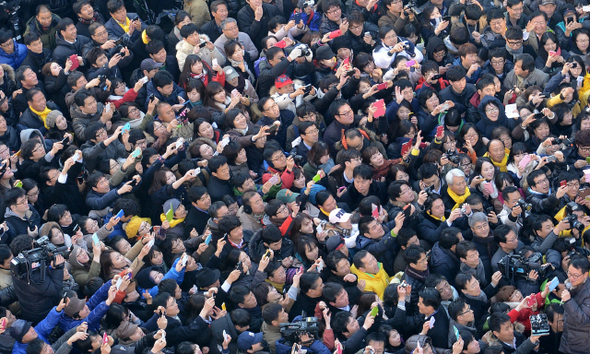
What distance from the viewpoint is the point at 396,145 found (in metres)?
11.2

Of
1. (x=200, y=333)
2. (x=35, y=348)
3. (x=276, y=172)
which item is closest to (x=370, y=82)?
(x=276, y=172)

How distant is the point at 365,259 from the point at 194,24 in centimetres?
437

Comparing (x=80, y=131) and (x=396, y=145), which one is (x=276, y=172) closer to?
(x=396, y=145)

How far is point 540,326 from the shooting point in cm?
848

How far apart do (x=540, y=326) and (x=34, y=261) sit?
4.65m

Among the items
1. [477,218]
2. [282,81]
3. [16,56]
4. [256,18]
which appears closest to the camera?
[477,218]

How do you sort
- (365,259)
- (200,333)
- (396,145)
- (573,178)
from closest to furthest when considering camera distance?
(200,333) → (365,259) → (573,178) → (396,145)

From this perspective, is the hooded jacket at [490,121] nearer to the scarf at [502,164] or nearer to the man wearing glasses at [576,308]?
the scarf at [502,164]

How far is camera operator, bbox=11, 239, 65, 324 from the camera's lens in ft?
28.8

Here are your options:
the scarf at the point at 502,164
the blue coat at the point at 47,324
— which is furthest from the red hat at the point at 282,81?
the blue coat at the point at 47,324

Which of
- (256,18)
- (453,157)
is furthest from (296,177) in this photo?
(256,18)

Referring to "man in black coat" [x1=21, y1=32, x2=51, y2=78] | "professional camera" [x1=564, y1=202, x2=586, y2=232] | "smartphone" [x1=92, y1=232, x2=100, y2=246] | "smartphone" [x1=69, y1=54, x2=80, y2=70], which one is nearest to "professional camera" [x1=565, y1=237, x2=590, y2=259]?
"professional camera" [x1=564, y1=202, x2=586, y2=232]

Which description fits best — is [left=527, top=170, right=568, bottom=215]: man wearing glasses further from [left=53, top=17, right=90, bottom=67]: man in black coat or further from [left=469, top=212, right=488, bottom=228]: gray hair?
[left=53, top=17, right=90, bottom=67]: man in black coat

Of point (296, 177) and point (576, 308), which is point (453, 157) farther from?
point (576, 308)
